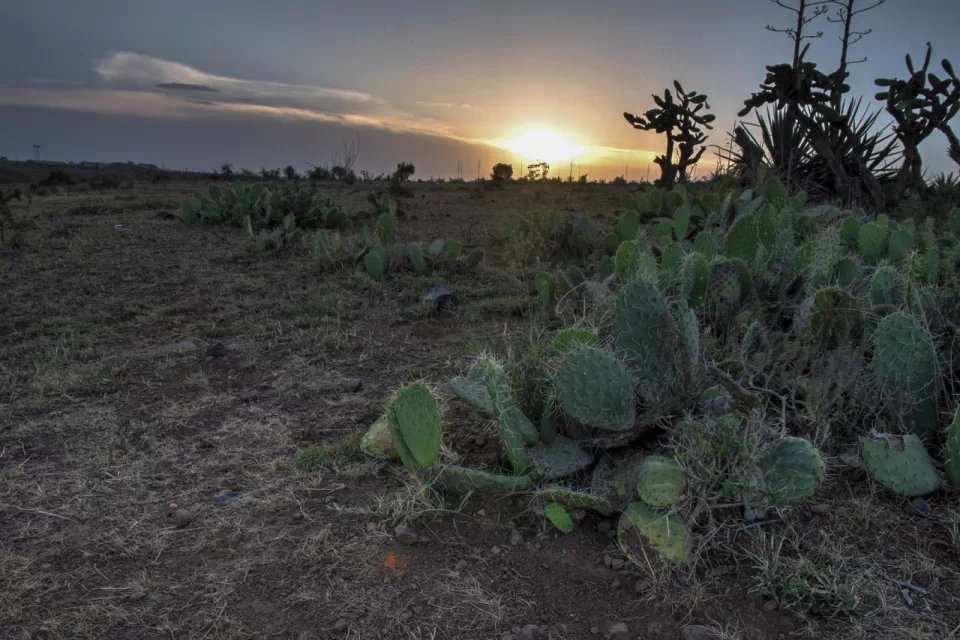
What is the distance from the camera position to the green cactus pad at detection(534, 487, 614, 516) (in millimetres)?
2208

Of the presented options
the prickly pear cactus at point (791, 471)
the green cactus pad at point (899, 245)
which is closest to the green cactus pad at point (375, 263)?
the green cactus pad at point (899, 245)

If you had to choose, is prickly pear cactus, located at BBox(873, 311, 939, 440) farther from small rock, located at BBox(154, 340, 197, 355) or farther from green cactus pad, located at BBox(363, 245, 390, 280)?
green cactus pad, located at BBox(363, 245, 390, 280)

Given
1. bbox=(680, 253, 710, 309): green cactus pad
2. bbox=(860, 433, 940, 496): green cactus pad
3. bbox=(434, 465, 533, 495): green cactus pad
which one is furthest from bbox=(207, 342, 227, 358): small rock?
bbox=(860, 433, 940, 496): green cactus pad

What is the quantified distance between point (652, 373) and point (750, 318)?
905 millimetres

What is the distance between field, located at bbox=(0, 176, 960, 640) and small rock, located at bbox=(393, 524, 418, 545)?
13 mm

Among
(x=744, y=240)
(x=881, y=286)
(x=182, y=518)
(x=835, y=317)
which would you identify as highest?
(x=744, y=240)

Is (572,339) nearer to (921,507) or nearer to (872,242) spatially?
(921,507)

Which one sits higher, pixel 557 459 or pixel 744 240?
pixel 744 240

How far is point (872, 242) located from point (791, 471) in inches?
98.2

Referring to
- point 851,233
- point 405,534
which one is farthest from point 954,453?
point 851,233

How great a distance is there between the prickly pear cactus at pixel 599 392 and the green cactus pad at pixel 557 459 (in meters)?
0.14

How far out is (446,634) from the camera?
1.83 meters

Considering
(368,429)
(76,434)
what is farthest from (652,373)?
(76,434)

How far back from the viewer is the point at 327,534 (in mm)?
2207
